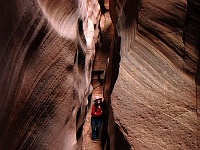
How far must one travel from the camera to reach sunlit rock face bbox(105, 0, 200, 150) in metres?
3.40

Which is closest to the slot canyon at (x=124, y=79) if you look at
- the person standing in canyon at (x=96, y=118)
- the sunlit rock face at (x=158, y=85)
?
the sunlit rock face at (x=158, y=85)

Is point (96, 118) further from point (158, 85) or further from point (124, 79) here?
point (158, 85)

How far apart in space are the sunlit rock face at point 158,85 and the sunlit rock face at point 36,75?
43.7 inches

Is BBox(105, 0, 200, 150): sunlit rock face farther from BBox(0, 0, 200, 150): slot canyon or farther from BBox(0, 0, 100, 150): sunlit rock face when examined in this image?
BBox(0, 0, 100, 150): sunlit rock face

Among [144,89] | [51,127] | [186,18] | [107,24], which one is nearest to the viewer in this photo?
[144,89]

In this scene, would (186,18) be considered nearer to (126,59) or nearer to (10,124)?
(126,59)

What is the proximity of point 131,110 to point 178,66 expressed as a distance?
0.97m

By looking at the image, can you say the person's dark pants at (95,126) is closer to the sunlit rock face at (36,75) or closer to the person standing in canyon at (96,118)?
the person standing in canyon at (96,118)

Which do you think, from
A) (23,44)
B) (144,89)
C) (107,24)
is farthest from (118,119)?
(107,24)

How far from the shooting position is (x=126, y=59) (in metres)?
4.07

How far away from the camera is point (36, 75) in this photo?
4.10m

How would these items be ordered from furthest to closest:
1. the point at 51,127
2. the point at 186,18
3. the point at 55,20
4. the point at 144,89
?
the point at 55,20, the point at 51,127, the point at 186,18, the point at 144,89

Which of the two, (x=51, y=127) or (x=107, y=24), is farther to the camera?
(x=107, y=24)

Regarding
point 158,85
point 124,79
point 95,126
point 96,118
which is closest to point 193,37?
point 158,85
